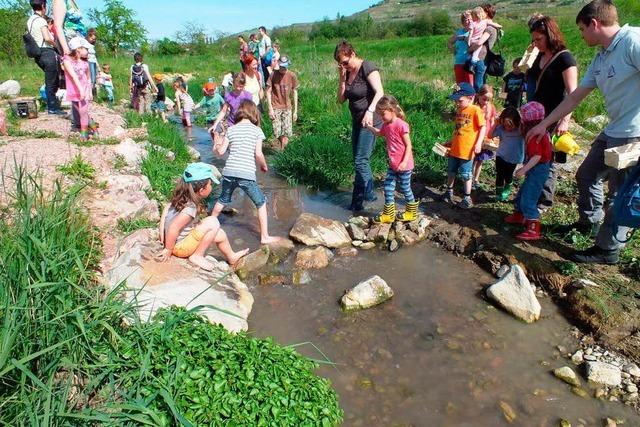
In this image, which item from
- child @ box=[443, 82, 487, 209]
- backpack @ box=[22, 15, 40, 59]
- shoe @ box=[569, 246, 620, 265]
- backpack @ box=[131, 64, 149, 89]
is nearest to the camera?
shoe @ box=[569, 246, 620, 265]

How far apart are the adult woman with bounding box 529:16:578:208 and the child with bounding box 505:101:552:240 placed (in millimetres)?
203

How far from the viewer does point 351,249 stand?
502 centimetres

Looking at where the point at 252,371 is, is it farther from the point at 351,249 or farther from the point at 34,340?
the point at 351,249

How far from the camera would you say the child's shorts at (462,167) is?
543cm

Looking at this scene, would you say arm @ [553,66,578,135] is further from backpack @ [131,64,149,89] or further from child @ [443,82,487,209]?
backpack @ [131,64,149,89]

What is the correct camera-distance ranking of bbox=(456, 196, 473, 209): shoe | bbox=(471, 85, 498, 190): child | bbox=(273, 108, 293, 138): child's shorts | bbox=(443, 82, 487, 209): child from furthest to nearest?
1. bbox=(273, 108, 293, 138): child's shorts
2. bbox=(471, 85, 498, 190): child
3. bbox=(456, 196, 473, 209): shoe
4. bbox=(443, 82, 487, 209): child

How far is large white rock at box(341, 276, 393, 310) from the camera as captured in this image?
3.94 meters

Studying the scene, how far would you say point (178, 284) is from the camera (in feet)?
11.8

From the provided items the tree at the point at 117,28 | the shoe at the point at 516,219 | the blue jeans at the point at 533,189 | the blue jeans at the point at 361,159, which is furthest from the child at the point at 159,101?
the tree at the point at 117,28

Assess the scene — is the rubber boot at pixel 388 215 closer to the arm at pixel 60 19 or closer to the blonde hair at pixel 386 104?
the blonde hair at pixel 386 104

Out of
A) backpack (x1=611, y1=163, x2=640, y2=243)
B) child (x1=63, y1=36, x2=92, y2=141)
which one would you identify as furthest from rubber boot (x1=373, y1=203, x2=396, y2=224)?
child (x1=63, y1=36, x2=92, y2=141)

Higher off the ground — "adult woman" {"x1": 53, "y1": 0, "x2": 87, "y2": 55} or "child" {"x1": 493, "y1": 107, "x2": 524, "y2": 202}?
"adult woman" {"x1": 53, "y1": 0, "x2": 87, "y2": 55}

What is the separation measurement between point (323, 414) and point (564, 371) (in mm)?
1968

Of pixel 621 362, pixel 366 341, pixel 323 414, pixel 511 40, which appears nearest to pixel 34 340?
pixel 323 414
